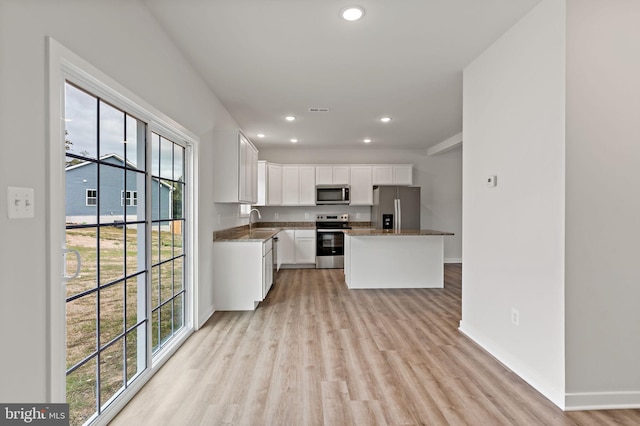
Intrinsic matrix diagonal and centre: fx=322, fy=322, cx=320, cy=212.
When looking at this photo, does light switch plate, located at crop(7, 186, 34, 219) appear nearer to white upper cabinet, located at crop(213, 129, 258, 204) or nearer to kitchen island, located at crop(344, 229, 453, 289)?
white upper cabinet, located at crop(213, 129, 258, 204)

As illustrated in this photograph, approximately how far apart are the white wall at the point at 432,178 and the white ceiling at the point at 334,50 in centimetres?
242

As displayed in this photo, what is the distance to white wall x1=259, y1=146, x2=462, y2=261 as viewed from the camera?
285 inches

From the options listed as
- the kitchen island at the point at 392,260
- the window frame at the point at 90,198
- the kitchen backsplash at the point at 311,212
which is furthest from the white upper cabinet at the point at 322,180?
the window frame at the point at 90,198

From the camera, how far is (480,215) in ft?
9.48

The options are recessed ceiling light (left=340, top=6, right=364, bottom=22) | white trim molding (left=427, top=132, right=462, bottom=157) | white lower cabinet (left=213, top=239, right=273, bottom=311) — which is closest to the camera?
recessed ceiling light (left=340, top=6, right=364, bottom=22)

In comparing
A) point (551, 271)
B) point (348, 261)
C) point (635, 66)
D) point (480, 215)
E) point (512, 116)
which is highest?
point (635, 66)

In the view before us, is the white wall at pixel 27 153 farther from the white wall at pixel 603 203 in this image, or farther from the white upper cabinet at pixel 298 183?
the white upper cabinet at pixel 298 183

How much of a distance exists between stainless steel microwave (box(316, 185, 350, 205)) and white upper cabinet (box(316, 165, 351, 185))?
11 centimetres

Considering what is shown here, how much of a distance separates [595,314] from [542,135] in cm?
117

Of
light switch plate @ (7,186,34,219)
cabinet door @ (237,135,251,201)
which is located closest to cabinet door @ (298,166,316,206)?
cabinet door @ (237,135,251,201)

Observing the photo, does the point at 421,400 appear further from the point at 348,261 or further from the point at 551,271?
the point at 348,261

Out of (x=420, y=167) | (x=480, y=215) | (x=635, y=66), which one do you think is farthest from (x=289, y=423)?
(x=420, y=167)

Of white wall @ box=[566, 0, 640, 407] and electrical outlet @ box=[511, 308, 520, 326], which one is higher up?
white wall @ box=[566, 0, 640, 407]

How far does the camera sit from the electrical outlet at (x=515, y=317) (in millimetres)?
2373
